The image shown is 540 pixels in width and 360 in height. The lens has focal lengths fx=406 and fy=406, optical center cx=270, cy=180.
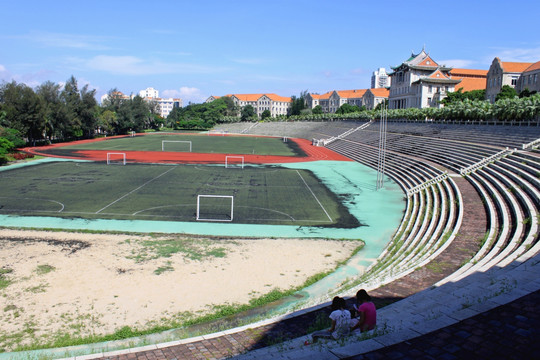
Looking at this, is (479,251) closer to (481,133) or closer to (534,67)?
(481,133)

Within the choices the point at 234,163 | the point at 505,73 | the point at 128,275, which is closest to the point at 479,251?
the point at 128,275

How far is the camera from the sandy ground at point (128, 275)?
10789 millimetres

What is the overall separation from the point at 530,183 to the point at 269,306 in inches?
611

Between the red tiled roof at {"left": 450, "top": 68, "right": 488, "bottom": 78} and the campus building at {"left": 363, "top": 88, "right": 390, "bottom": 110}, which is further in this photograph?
the campus building at {"left": 363, "top": 88, "right": 390, "bottom": 110}

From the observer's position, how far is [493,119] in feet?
138

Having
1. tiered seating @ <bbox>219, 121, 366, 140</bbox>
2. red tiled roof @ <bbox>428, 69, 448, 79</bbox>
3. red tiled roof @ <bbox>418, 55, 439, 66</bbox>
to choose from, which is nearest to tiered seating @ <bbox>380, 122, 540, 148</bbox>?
tiered seating @ <bbox>219, 121, 366, 140</bbox>

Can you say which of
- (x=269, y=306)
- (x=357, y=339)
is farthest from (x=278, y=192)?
(x=357, y=339)

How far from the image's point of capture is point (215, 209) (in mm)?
23906

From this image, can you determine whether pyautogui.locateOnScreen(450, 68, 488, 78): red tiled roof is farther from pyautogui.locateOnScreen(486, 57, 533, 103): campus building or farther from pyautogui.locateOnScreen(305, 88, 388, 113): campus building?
pyautogui.locateOnScreen(305, 88, 388, 113): campus building

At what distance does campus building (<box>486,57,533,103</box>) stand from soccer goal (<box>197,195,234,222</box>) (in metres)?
81.8

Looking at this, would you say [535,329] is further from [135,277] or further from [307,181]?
[307,181]

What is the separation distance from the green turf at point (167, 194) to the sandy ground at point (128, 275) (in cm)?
427

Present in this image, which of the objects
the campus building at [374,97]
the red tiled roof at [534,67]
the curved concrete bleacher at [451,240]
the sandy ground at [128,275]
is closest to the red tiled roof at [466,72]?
A: the red tiled roof at [534,67]

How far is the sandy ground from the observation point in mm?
10789
